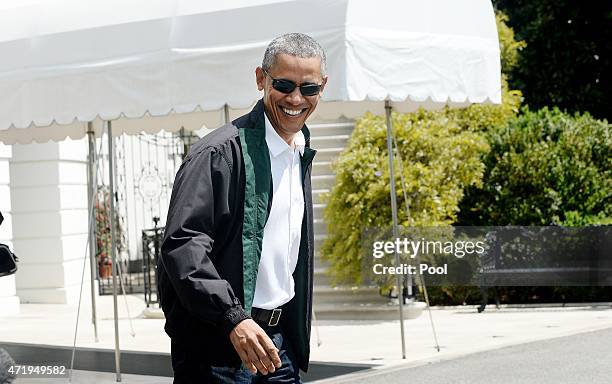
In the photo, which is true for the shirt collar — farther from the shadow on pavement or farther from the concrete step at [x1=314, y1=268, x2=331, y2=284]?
the concrete step at [x1=314, y1=268, x2=331, y2=284]

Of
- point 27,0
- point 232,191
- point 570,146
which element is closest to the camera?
point 232,191

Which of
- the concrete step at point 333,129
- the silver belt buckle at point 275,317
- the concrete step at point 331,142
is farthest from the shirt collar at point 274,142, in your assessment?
the concrete step at point 333,129

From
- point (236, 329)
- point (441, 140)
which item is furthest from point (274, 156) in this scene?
point (441, 140)

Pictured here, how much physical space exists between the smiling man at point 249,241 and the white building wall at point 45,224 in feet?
46.6

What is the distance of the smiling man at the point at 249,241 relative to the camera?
322 centimetres

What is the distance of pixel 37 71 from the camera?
887cm

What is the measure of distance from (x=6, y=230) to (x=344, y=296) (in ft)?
18.5

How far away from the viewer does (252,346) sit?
10.5 ft

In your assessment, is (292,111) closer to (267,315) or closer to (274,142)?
(274,142)

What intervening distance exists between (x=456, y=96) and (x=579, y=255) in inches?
270

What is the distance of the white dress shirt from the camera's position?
11.7ft

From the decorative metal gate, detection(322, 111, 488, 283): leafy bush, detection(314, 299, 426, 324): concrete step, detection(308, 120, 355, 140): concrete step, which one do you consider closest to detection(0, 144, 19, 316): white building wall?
the decorative metal gate

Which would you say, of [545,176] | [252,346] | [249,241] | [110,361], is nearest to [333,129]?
[545,176]

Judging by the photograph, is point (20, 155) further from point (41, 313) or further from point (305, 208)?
point (305, 208)
